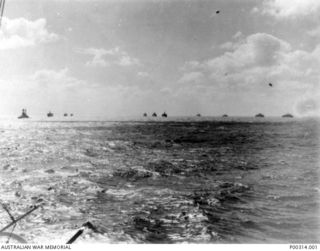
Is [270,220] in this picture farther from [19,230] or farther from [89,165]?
[89,165]

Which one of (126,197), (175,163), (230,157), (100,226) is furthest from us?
(230,157)

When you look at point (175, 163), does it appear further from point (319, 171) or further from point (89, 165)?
point (319, 171)

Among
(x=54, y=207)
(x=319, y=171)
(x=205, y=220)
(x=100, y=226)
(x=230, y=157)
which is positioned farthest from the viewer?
(x=230, y=157)

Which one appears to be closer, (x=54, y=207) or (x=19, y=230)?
(x=19, y=230)

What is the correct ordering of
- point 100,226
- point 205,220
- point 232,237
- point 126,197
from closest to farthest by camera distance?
point 232,237 → point 100,226 → point 205,220 → point 126,197

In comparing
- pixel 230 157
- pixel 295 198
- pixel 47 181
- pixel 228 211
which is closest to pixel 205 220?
pixel 228 211

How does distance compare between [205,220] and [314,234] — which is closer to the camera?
[314,234]

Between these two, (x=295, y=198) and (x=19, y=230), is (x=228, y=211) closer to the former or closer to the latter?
(x=295, y=198)

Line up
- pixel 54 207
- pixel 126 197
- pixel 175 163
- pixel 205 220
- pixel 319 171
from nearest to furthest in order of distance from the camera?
pixel 205 220 < pixel 54 207 < pixel 126 197 < pixel 319 171 < pixel 175 163

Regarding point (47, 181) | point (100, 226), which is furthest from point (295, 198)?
point (47, 181)
